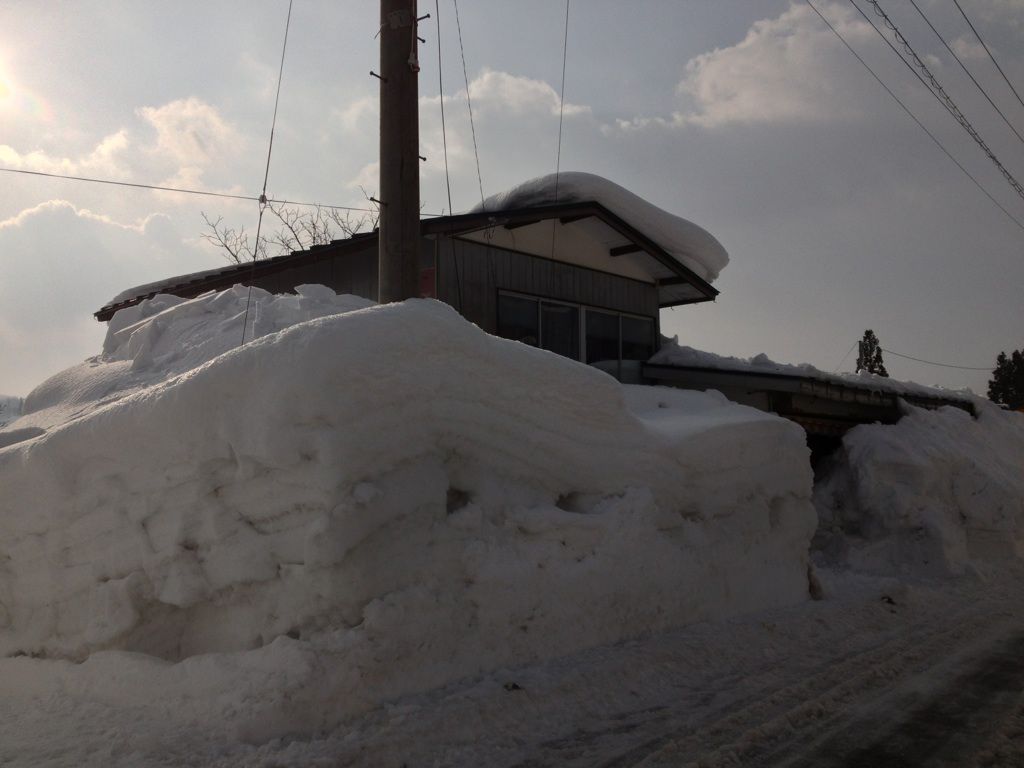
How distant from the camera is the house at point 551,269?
450 inches

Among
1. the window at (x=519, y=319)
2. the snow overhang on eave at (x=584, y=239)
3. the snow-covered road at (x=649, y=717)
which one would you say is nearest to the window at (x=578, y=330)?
the window at (x=519, y=319)

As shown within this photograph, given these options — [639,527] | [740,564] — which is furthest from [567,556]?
[740,564]

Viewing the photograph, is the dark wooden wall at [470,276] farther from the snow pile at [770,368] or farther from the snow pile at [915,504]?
the snow pile at [915,504]

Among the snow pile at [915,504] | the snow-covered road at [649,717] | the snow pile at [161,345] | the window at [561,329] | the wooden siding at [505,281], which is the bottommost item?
the snow-covered road at [649,717]

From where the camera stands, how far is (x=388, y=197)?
22.9 ft

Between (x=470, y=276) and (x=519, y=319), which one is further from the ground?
(x=470, y=276)

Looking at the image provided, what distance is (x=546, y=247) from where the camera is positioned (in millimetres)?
12797

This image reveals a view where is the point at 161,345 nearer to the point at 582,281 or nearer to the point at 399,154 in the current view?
the point at 399,154

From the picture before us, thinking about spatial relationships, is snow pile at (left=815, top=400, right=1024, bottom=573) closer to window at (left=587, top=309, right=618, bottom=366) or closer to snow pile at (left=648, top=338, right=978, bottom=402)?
snow pile at (left=648, top=338, right=978, bottom=402)

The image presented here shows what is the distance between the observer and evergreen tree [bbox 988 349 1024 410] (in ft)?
117

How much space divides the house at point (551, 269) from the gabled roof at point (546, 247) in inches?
0.8

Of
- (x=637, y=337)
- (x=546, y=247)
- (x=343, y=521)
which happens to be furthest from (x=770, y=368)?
(x=343, y=521)

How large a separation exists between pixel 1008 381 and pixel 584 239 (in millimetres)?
31224

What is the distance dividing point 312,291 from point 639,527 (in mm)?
4567
